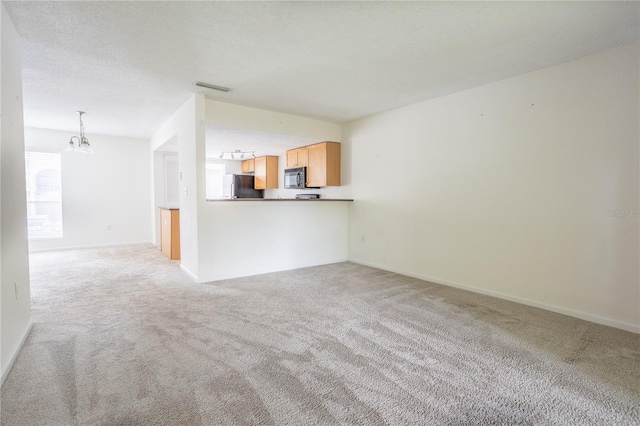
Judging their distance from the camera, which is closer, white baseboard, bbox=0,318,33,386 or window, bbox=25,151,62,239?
white baseboard, bbox=0,318,33,386

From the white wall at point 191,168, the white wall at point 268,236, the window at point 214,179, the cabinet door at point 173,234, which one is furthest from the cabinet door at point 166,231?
the window at point 214,179

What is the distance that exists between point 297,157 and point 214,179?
3.52 meters

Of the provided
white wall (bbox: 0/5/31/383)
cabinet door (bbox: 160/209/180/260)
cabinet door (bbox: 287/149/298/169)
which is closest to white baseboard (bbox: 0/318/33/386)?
white wall (bbox: 0/5/31/383)

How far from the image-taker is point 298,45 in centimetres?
268

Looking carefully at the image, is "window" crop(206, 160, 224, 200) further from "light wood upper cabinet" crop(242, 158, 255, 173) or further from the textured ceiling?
the textured ceiling

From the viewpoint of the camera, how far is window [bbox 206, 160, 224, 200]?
8.64 metres

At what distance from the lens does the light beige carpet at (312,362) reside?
1.66 metres

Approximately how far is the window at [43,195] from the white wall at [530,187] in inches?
260

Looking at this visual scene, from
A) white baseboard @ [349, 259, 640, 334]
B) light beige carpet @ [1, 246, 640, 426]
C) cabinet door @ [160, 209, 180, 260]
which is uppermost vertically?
cabinet door @ [160, 209, 180, 260]

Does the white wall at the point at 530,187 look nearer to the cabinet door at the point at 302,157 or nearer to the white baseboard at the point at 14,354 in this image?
the cabinet door at the point at 302,157

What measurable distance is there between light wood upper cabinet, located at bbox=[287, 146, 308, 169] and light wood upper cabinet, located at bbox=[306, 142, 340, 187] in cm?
25

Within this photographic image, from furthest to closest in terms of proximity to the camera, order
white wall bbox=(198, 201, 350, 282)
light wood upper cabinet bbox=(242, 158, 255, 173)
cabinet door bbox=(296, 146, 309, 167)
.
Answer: light wood upper cabinet bbox=(242, 158, 255, 173)
cabinet door bbox=(296, 146, 309, 167)
white wall bbox=(198, 201, 350, 282)

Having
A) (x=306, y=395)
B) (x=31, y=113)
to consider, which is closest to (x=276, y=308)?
(x=306, y=395)

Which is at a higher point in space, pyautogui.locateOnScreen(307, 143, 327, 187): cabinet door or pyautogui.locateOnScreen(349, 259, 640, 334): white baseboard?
pyautogui.locateOnScreen(307, 143, 327, 187): cabinet door
